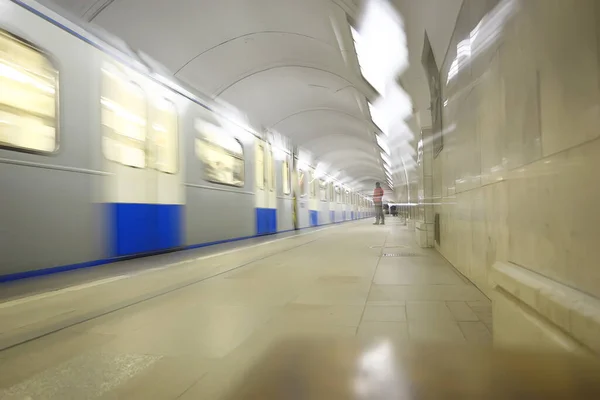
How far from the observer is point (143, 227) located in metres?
6.18

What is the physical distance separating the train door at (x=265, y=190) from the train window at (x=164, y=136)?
167 inches

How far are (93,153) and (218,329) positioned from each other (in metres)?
3.55

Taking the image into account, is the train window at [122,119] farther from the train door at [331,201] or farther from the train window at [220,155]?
the train door at [331,201]

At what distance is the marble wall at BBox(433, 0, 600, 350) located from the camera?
139cm

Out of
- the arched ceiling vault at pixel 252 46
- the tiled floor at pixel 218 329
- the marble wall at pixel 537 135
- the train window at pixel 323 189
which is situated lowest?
the tiled floor at pixel 218 329

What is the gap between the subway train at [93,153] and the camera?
13.8 feet

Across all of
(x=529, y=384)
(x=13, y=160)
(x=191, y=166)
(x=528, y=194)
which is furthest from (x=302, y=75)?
(x=529, y=384)

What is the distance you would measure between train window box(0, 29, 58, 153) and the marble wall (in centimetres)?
430

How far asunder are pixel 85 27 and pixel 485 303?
5429 mm

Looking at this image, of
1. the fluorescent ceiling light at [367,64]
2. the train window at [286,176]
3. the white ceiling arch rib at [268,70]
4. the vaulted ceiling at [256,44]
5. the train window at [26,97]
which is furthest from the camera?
the train window at [286,176]

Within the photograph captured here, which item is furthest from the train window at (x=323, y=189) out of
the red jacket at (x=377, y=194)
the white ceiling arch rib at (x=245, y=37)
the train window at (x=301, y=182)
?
the white ceiling arch rib at (x=245, y=37)

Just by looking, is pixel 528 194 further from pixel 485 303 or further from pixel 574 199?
pixel 485 303

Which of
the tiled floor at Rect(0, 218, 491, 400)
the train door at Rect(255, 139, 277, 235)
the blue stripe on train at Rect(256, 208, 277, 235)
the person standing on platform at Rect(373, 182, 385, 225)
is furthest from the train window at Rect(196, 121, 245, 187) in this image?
the person standing on platform at Rect(373, 182, 385, 225)

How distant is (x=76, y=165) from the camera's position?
4.93m
